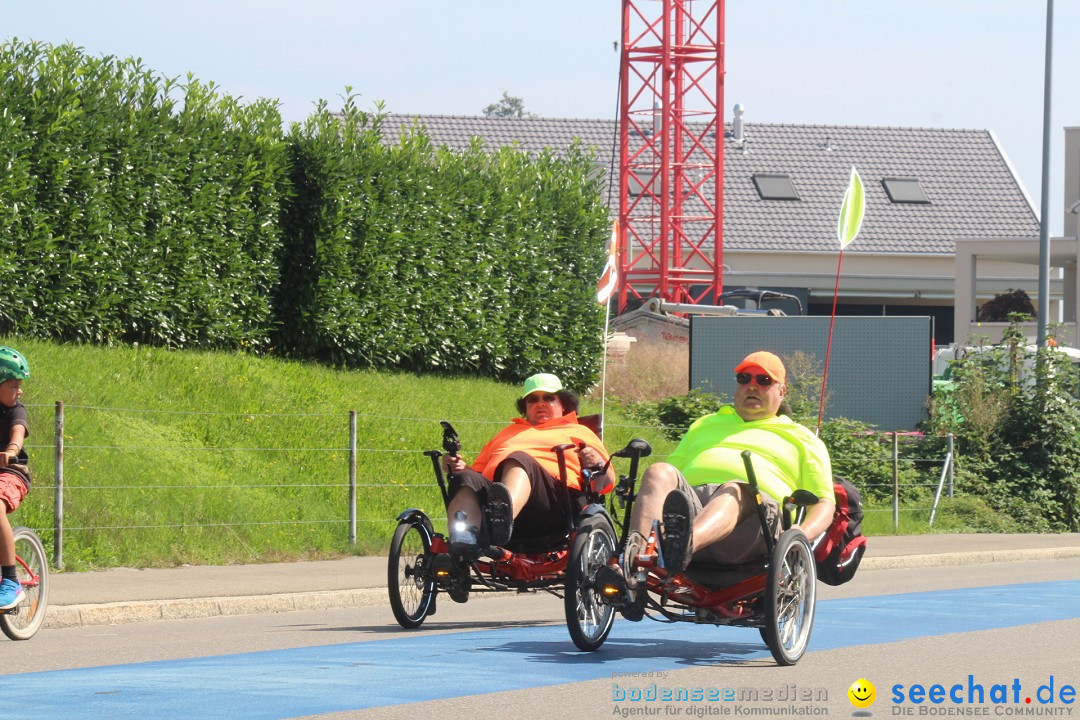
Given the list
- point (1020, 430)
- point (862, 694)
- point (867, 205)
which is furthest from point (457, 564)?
point (867, 205)

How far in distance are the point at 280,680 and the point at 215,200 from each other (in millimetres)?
13347

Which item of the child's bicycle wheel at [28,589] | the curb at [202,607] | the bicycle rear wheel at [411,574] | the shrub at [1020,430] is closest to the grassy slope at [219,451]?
the curb at [202,607]

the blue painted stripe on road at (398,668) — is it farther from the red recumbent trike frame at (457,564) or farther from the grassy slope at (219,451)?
the grassy slope at (219,451)

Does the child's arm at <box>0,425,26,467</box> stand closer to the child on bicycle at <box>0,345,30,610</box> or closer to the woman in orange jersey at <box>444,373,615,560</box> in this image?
the child on bicycle at <box>0,345,30,610</box>

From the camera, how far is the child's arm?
10062 mm

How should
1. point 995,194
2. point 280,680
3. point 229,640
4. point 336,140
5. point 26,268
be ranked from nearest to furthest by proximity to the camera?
point 280,680
point 229,640
point 26,268
point 336,140
point 995,194

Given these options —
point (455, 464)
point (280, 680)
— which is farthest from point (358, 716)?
point (455, 464)

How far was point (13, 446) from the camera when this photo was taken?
33.1 feet

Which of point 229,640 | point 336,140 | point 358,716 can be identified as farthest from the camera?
point 336,140

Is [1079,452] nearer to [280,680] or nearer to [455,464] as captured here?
[455,464]

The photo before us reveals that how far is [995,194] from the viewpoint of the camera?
57594mm

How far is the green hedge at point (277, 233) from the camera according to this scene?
19.3 metres

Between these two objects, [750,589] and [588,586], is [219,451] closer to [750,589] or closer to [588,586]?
[588,586]

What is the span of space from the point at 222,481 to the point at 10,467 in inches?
282
